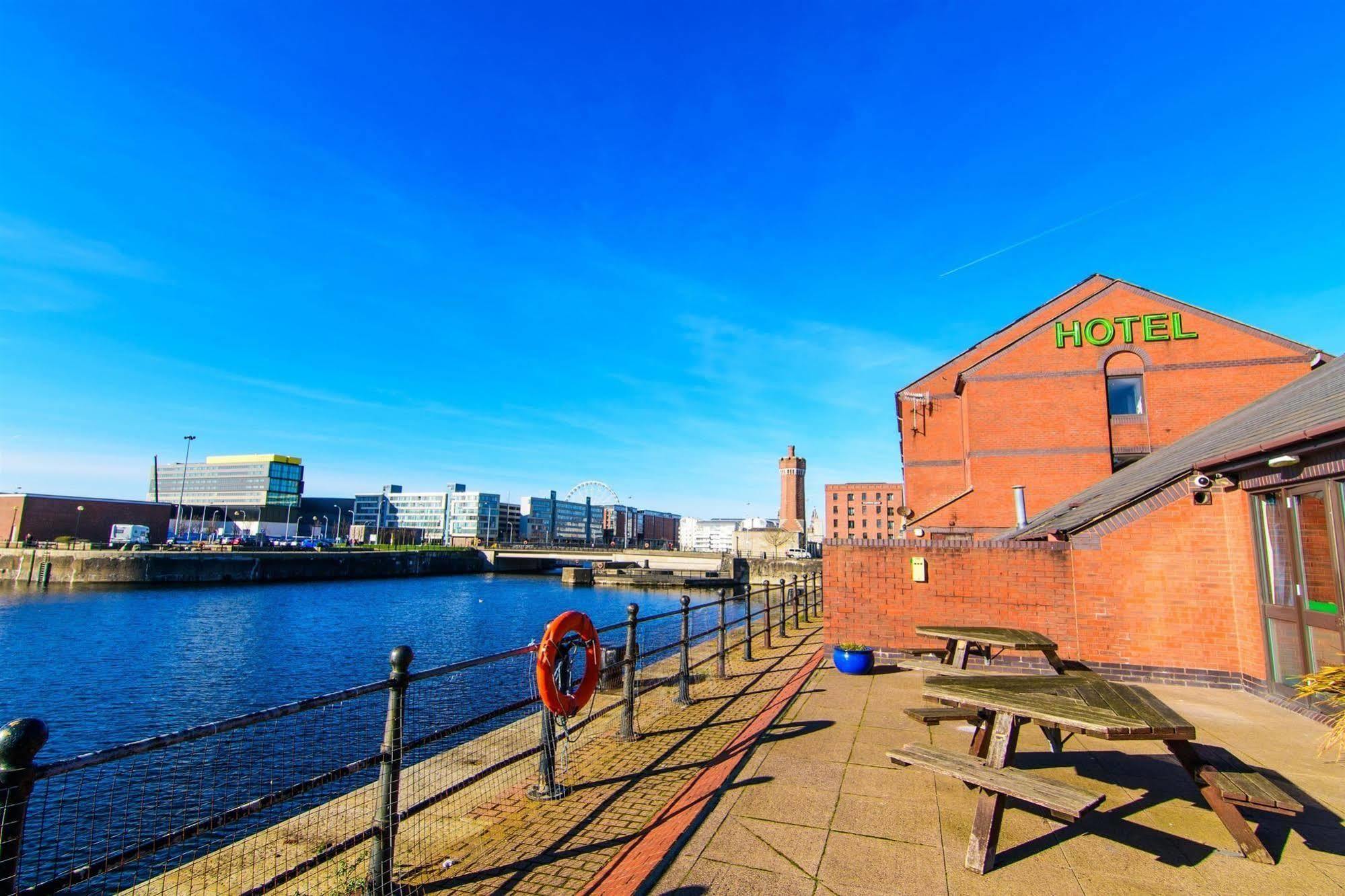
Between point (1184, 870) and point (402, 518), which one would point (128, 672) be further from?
point (402, 518)

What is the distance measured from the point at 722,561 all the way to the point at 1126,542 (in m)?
67.0

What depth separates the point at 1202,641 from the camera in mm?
8773

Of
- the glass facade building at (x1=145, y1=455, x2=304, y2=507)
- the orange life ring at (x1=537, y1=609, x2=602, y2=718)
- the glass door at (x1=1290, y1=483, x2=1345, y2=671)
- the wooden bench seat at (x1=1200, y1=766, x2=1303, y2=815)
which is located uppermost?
the glass facade building at (x1=145, y1=455, x2=304, y2=507)

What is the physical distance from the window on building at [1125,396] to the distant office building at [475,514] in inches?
6698

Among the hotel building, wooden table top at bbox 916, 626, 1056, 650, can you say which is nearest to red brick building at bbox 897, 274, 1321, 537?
the hotel building

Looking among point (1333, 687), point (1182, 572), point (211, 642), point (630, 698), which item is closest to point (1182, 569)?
point (1182, 572)

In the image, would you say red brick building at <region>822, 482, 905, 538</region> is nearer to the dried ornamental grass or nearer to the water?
the water

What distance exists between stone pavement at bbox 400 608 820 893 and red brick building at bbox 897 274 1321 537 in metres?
17.7

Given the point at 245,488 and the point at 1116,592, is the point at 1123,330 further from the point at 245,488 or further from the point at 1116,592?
the point at 245,488

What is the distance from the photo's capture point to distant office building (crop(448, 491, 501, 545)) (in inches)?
7121

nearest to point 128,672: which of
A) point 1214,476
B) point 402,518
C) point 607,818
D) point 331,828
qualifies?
point 331,828

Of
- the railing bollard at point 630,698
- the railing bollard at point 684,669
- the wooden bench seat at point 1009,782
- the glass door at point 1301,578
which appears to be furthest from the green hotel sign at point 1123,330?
the wooden bench seat at point 1009,782

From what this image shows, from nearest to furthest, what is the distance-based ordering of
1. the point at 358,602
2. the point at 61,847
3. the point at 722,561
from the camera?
the point at 61,847
the point at 358,602
the point at 722,561

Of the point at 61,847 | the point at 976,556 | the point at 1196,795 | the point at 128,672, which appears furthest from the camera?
the point at 128,672
